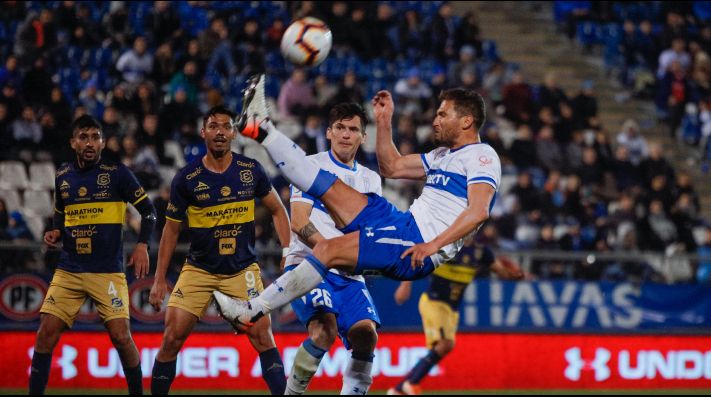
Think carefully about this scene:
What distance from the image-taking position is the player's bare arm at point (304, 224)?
9.02 m

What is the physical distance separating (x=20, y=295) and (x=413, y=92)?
8.89m

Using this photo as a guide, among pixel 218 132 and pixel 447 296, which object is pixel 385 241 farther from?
pixel 447 296

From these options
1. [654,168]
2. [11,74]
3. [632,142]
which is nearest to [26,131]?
[11,74]

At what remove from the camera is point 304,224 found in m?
9.14

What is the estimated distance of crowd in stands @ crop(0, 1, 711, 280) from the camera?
17.0 m

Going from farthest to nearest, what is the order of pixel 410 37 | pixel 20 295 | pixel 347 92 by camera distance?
pixel 410 37, pixel 347 92, pixel 20 295

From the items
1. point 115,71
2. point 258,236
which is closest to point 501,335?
point 258,236

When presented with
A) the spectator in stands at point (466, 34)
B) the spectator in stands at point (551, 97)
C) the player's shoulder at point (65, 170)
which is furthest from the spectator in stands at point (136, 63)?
the player's shoulder at point (65, 170)

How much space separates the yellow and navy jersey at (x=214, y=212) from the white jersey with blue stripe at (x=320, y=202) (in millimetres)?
426

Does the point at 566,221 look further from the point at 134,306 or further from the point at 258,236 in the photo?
the point at 134,306

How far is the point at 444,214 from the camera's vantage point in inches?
333

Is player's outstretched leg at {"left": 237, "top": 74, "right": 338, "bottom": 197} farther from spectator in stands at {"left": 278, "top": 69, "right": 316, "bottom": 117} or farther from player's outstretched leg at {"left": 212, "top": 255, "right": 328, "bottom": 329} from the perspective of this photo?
spectator in stands at {"left": 278, "top": 69, "right": 316, "bottom": 117}

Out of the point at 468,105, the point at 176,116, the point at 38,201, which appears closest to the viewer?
the point at 468,105

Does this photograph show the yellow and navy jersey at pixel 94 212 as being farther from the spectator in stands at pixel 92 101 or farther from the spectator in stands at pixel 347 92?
the spectator in stands at pixel 347 92
